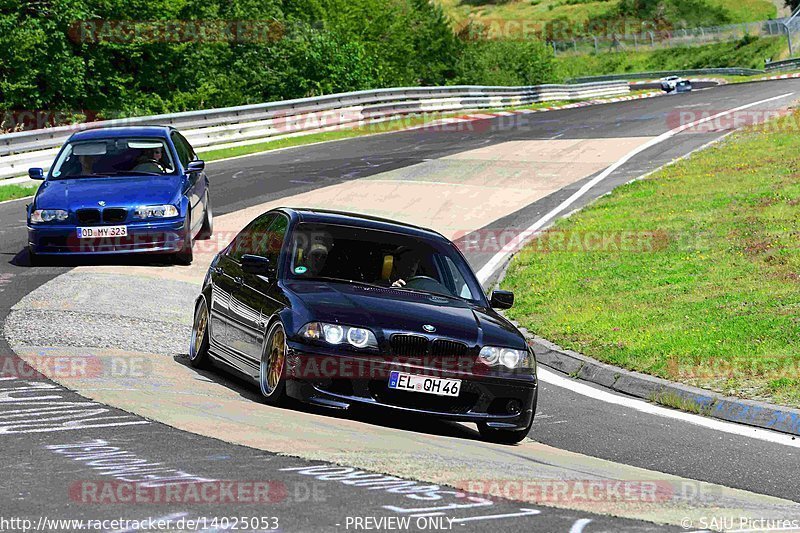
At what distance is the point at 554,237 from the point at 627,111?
2467 centimetres

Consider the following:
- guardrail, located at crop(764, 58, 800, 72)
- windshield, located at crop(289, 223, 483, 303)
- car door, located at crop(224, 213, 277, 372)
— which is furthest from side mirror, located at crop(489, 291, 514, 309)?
guardrail, located at crop(764, 58, 800, 72)

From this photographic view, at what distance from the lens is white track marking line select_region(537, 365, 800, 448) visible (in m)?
9.44

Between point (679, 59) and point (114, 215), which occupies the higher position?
point (679, 59)

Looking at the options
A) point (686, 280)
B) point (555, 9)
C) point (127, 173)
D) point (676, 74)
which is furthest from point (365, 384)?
point (555, 9)

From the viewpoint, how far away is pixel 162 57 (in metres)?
49.2

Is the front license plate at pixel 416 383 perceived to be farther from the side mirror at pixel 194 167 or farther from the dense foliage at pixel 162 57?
the dense foliage at pixel 162 57

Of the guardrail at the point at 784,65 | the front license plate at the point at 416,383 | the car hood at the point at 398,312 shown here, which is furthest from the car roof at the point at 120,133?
the guardrail at the point at 784,65

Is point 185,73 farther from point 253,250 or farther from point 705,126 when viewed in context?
point 253,250

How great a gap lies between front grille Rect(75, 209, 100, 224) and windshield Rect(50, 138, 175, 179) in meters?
0.97

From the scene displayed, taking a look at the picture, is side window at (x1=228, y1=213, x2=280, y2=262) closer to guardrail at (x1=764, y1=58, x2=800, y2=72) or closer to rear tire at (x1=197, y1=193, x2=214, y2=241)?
rear tire at (x1=197, y1=193, x2=214, y2=241)

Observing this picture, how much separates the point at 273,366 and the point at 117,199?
24.4 ft

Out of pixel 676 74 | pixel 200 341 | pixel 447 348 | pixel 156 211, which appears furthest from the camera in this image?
pixel 676 74
